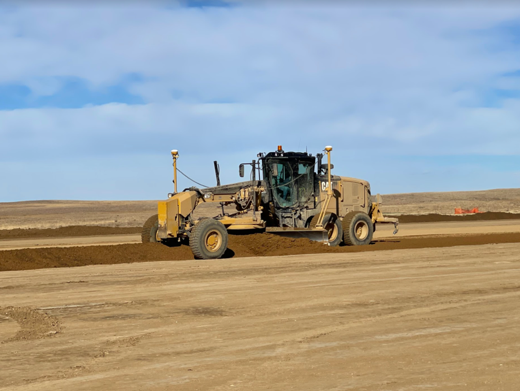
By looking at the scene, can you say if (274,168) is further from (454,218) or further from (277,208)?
(454,218)

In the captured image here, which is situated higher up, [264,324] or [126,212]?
[126,212]

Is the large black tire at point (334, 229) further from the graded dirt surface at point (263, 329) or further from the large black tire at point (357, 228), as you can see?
the graded dirt surface at point (263, 329)

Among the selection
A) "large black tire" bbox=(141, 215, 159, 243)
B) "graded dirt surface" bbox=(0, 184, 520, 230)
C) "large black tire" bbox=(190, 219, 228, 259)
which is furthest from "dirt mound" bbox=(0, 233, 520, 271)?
"graded dirt surface" bbox=(0, 184, 520, 230)

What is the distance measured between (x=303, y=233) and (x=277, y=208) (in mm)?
1115

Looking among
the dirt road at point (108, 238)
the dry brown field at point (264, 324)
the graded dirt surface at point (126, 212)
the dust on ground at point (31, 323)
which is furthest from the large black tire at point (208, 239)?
the graded dirt surface at point (126, 212)

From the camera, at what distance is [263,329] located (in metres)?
8.10

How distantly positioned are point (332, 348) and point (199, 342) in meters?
1.51

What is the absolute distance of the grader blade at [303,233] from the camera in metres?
18.7

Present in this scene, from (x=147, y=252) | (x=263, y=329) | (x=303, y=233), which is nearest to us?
(x=263, y=329)

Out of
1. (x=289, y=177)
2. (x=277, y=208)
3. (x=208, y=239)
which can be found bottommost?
(x=208, y=239)

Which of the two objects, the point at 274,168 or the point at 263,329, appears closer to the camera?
the point at 263,329

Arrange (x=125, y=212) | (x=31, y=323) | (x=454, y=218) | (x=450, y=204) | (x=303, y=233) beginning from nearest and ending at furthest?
(x=31, y=323) → (x=303, y=233) → (x=454, y=218) → (x=125, y=212) → (x=450, y=204)

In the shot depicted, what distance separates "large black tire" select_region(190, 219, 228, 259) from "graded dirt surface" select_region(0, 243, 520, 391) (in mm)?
2278

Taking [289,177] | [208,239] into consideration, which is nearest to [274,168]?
[289,177]
